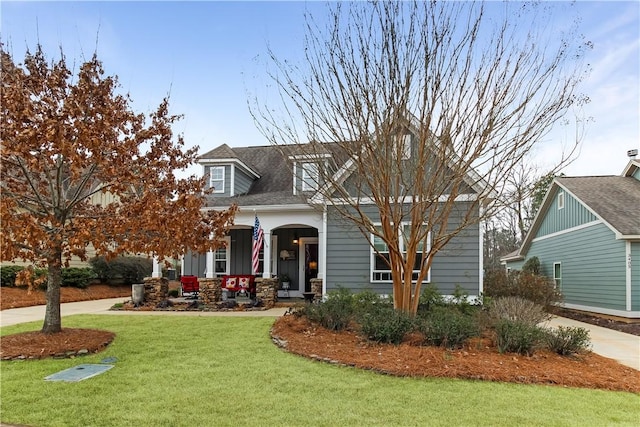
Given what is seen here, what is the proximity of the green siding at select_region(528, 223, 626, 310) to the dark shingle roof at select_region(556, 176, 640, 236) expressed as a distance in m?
0.45

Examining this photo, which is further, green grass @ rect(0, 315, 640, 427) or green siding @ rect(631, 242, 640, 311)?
green siding @ rect(631, 242, 640, 311)

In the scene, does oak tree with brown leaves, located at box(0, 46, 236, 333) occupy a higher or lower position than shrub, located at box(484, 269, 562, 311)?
higher

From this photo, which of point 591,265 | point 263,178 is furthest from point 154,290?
point 591,265

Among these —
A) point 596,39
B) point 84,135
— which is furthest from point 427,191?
point 84,135

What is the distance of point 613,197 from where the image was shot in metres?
15.6

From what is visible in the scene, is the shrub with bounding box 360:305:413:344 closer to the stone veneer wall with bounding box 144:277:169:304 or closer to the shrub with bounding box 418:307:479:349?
the shrub with bounding box 418:307:479:349

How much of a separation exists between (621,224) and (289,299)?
11.0m

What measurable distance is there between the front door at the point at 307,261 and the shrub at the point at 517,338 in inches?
410

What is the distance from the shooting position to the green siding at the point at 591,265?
45.2 ft

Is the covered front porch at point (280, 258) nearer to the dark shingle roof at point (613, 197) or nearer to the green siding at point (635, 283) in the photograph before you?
the dark shingle roof at point (613, 197)

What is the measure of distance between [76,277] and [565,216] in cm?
1970

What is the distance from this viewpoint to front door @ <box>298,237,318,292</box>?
17016 mm

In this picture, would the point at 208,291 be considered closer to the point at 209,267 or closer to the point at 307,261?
the point at 209,267

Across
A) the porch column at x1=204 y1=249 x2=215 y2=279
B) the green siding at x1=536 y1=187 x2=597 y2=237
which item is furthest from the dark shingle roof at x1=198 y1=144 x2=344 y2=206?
the green siding at x1=536 y1=187 x2=597 y2=237
